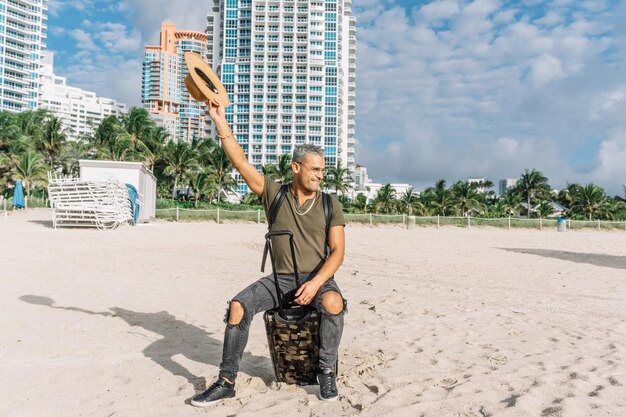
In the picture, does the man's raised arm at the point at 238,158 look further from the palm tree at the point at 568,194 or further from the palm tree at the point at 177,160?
the palm tree at the point at 568,194

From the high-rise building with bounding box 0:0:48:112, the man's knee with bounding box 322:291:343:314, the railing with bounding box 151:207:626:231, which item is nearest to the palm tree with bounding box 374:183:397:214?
the railing with bounding box 151:207:626:231

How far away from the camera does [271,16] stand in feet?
368

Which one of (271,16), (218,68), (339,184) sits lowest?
(339,184)

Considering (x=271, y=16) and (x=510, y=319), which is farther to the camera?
(x=271, y=16)

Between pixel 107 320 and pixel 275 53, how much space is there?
4382 inches

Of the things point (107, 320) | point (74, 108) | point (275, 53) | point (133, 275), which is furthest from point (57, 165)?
point (74, 108)

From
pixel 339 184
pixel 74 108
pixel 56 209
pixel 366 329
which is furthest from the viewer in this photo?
pixel 74 108

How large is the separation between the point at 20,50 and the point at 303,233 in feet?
430

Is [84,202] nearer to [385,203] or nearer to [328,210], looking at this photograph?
[328,210]

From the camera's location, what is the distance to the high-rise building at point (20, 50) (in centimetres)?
10575

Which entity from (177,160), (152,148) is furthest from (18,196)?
(177,160)

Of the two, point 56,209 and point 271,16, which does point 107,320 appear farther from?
point 271,16

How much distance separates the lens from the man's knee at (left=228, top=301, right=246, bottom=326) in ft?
10.4

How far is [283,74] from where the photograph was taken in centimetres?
10944
